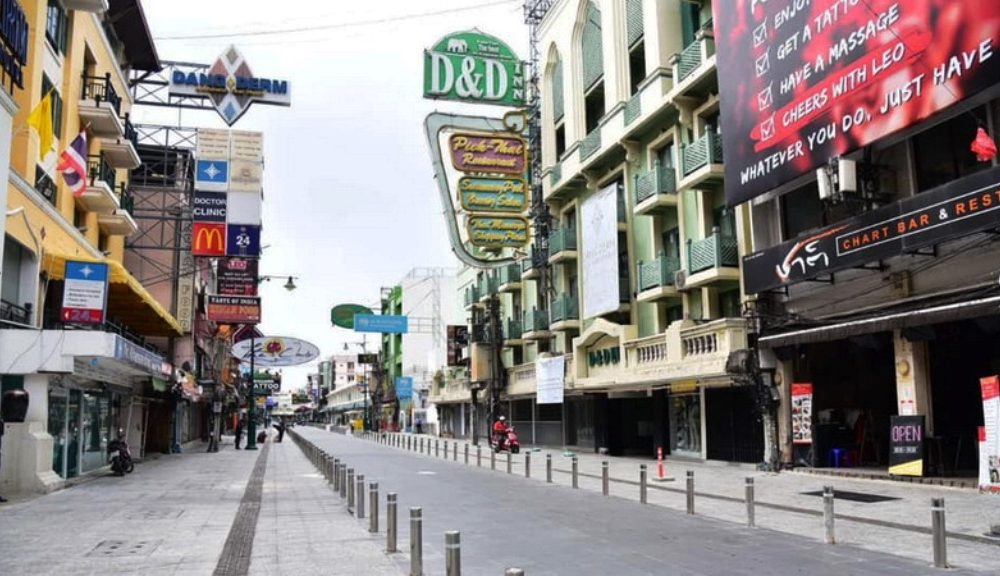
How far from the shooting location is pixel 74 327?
20.1 m

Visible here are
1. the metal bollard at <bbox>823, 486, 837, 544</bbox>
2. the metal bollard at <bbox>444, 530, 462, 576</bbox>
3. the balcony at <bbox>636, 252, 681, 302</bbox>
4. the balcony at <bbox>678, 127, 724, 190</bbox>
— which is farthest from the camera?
the balcony at <bbox>636, 252, 681, 302</bbox>

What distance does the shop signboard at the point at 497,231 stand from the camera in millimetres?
31672

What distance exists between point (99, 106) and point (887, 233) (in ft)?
72.7

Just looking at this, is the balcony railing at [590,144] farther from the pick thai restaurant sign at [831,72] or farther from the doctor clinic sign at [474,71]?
the pick thai restaurant sign at [831,72]

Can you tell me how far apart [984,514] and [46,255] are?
20474mm

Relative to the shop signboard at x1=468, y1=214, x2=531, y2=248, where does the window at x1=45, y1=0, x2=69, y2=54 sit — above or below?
above

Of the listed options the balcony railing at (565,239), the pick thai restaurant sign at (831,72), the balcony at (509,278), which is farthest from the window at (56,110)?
the balcony at (509,278)

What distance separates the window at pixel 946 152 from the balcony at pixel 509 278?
28.3 metres

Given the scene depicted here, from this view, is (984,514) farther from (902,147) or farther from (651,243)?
(651,243)

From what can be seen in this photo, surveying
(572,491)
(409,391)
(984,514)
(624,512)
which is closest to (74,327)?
(572,491)

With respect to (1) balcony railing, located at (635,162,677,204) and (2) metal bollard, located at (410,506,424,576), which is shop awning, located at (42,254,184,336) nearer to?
(2) metal bollard, located at (410,506,424,576)

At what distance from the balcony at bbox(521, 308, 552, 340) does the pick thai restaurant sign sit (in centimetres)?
1950

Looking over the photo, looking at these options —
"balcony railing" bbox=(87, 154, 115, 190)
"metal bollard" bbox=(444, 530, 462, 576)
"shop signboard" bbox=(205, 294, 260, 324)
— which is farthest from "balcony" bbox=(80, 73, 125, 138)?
"metal bollard" bbox=(444, 530, 462, 576)

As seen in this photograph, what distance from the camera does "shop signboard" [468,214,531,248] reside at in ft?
104
